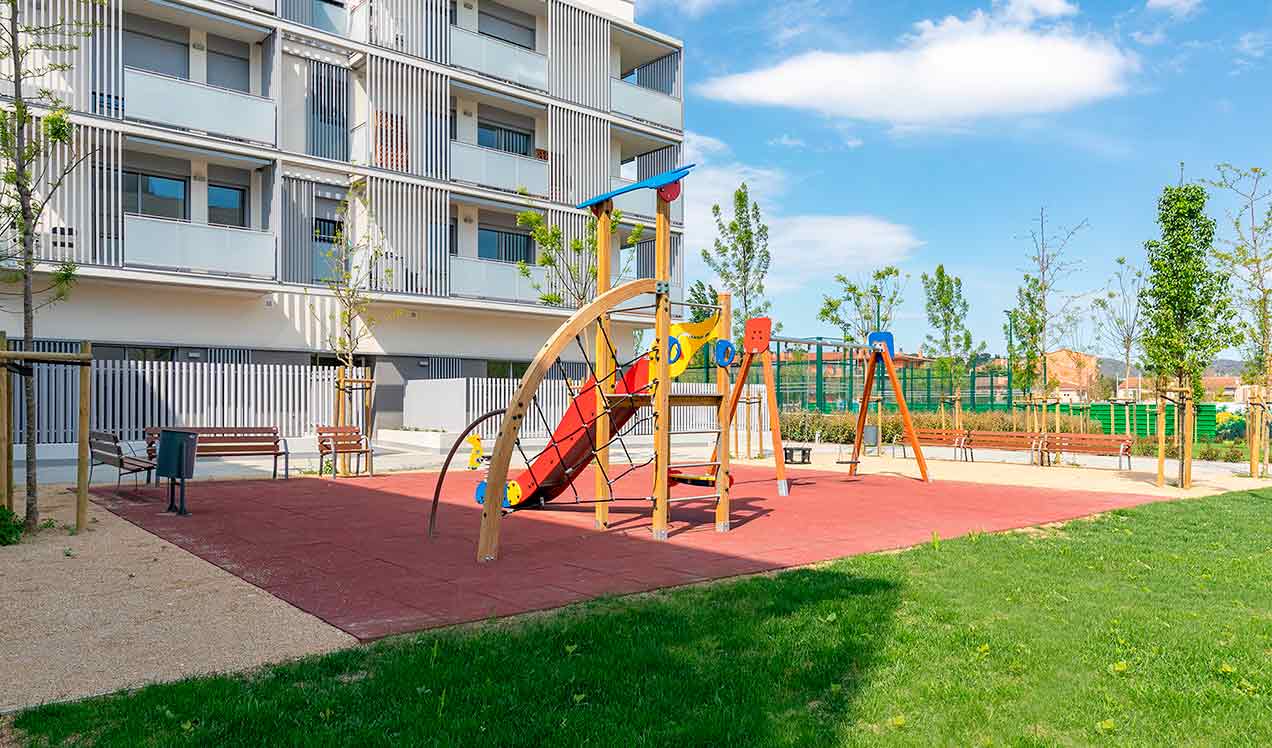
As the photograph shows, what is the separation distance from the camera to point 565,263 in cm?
2392

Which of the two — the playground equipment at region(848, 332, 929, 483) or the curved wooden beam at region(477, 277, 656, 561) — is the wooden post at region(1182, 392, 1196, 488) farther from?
the curved wooden beam at region(477, 277, 656, 561)

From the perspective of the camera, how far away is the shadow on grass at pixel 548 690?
3686 millimetres

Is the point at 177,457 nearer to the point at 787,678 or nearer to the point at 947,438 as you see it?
the point at 787,678

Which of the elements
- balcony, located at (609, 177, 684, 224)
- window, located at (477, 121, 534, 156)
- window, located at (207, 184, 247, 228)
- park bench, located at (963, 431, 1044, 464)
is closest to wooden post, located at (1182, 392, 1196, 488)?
park bench, located at (963, 431, 1044, 464)

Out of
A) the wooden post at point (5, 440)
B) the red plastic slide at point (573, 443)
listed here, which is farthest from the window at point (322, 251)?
the red plastic slide at point (573, 443)

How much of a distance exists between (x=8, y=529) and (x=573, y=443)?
17.0ft

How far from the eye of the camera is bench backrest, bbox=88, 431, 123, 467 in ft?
39.3

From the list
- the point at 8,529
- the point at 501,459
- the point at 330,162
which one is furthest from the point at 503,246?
the point at 501,459

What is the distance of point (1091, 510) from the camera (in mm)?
11672

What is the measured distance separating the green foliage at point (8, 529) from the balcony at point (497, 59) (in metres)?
19.3

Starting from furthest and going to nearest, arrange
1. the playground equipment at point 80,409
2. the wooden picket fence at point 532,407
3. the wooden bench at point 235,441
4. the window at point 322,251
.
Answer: the window at point 322,251 → the wooden picket fence at point 532,407 → the wooden bench at point 235,441 → the playground equipment at point 80,409

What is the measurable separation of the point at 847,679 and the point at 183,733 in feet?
9.58

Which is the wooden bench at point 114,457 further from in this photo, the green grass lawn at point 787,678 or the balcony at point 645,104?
the balcony at point 645,104

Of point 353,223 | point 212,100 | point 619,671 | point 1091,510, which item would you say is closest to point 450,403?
point 353,223
